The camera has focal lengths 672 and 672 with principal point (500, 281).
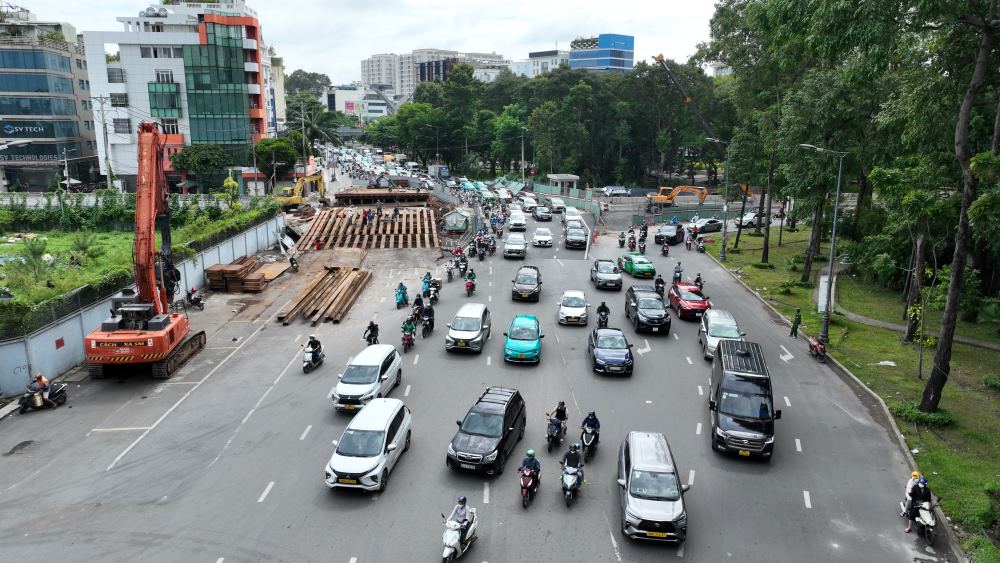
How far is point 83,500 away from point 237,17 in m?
67.4

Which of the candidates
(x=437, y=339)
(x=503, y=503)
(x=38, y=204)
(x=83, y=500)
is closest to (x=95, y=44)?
(x=38, y=204)

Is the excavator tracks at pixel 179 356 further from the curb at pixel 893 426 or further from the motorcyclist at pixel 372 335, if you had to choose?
the curb at pixel 893 426

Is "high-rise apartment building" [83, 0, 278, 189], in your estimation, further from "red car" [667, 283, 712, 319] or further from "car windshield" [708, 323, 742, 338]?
"car windshield" [708, 323, 742, 338]

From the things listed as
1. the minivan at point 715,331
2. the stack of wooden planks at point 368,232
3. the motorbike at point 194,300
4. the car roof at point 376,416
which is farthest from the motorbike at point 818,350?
the stack of wooden planks at point 368,232

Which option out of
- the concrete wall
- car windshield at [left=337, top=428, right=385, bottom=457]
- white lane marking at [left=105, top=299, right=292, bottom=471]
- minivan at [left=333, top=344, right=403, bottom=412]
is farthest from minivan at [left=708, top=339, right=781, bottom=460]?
the concrete wall

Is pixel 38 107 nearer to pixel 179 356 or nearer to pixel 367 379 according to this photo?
pixel 179 356

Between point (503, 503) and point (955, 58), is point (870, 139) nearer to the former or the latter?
point (955, 58)

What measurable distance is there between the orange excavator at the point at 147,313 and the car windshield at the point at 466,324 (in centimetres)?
1020

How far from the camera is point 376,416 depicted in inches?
674

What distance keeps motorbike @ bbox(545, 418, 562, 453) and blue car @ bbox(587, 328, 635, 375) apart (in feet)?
18.8

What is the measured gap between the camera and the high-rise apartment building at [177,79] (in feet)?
225

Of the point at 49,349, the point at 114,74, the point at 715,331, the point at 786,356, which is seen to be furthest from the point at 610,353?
the point at 114,74

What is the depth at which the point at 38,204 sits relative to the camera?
183 ft

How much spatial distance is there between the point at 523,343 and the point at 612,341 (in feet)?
10.8
